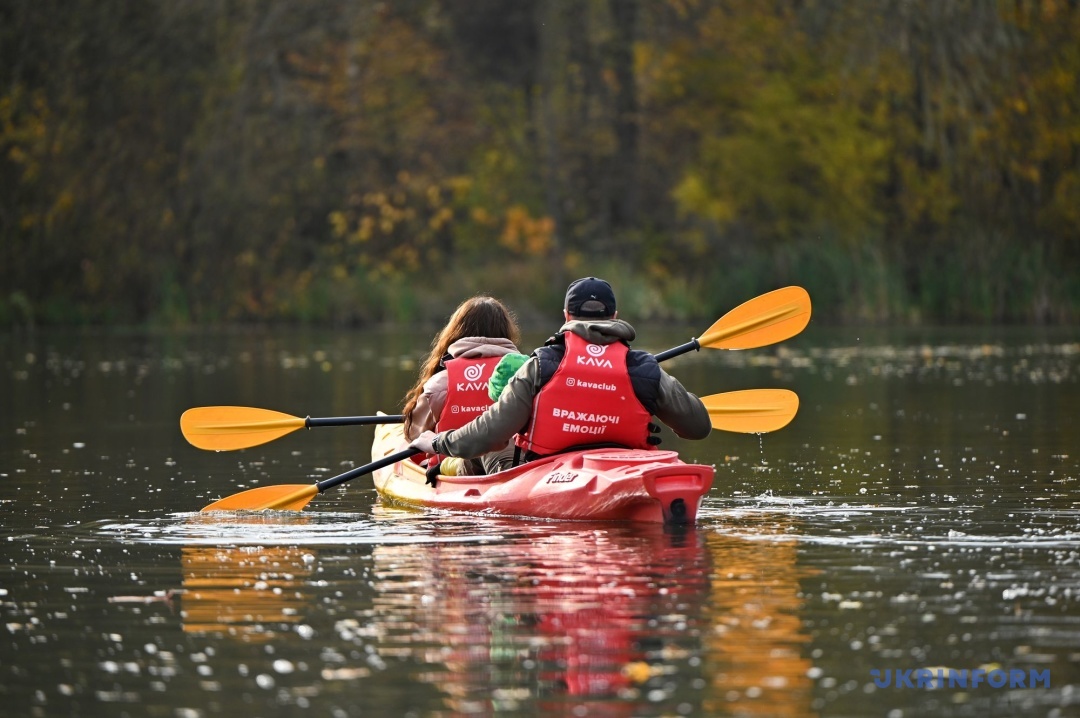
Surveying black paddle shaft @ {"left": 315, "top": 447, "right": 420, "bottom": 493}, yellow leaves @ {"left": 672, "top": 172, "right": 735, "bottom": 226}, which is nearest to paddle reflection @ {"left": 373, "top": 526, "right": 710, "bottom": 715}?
black paddle shaft @ {"left": 315, "top": 447, "right": 420, "bottom": 493}

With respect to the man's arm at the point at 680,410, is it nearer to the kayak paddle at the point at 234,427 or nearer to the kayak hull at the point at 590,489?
the kayak hull at the point at 590,489

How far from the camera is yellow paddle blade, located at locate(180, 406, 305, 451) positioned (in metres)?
11.8

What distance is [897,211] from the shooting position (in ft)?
119

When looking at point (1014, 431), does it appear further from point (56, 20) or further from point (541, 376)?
point (56, 20)

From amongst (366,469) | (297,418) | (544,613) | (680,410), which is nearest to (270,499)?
(366,469)

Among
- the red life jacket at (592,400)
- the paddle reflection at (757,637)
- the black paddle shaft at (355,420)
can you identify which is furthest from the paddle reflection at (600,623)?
the black paddle shaft at (355,420)

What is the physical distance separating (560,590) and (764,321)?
16.1 ft

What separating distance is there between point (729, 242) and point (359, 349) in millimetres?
16057

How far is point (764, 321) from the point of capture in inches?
465

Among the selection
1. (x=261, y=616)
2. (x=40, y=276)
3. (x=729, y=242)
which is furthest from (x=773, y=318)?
(x=729, y=242)

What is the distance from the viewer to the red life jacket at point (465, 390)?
10.3m

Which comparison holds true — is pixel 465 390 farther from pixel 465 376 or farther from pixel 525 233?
pixel 525 233

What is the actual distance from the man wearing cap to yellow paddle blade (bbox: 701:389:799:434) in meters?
1.63

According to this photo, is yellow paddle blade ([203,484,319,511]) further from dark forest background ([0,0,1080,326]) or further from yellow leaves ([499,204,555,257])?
yellow leaves ([499,204,555,257])
